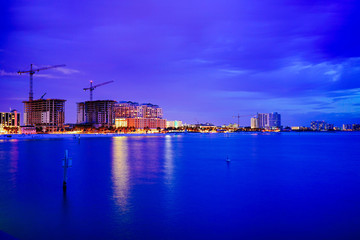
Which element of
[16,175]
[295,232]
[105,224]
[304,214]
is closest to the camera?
[295,232]

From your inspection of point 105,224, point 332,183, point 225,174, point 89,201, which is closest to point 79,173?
point 89,201

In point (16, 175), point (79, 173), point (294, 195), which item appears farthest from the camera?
point (79, 173)

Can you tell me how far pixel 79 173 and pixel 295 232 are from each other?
21.2m

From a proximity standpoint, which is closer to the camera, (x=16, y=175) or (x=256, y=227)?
(x=256, y=227)

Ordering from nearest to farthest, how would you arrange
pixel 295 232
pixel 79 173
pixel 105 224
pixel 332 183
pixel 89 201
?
1. pixel 295 232
2. pixel 105 224
3. pixel 89 201
4. pixel 332 183
5. pixel 79 173

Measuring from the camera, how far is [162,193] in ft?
59.6

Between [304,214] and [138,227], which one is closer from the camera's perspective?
[138,227]

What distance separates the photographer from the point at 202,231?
37.2ft

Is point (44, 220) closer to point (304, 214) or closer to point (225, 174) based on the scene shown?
point (304, 214)

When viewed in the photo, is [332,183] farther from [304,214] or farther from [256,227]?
[256,227]

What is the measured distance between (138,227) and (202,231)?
2.76m

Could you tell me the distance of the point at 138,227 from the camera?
11781 millimetres

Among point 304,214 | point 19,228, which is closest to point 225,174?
point 304,214

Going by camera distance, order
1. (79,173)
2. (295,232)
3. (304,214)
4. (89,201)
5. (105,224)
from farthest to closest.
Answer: (79,173) < (89,201) < (304,214) < (105,224) < (295,232)
